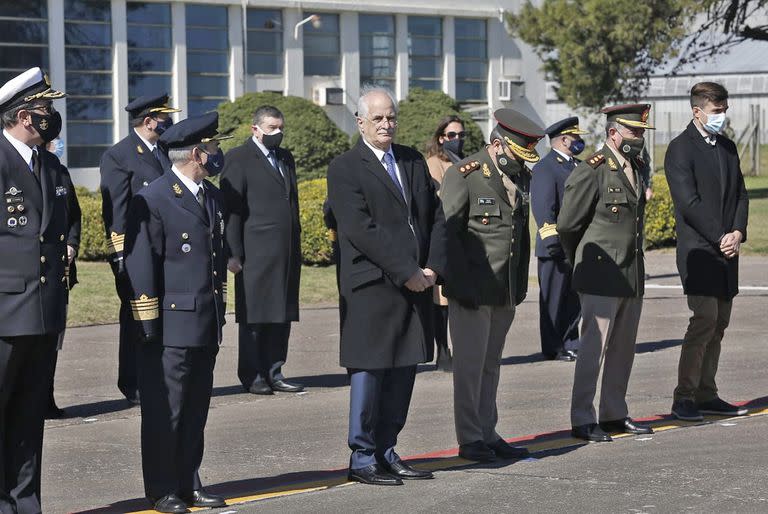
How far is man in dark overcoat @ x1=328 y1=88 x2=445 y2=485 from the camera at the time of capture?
768cm

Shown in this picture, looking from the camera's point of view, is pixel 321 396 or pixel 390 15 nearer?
pixel 321 396

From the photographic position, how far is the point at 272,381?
36.9 ft

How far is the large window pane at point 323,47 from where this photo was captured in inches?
1517

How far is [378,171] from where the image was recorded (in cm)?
774

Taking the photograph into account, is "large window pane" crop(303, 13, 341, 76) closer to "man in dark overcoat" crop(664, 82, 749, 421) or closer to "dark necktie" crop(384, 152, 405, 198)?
"man in dark overcoat" crop(664, 82, 749, 421)

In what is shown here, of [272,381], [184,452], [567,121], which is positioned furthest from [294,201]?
[184,452]

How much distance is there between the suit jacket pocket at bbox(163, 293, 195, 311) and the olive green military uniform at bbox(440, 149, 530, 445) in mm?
1761

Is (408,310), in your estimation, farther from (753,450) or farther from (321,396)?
(321,396)

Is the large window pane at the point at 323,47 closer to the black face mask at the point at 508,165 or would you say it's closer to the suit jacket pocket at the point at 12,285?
the black face mask at the point at 508,165

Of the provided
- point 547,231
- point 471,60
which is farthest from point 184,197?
point 471,60

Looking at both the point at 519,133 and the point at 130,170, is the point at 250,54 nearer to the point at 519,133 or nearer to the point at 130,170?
the point at 130,170

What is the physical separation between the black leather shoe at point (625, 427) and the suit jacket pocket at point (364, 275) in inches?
85.0

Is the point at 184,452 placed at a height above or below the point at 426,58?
below

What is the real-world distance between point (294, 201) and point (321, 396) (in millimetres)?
1472
